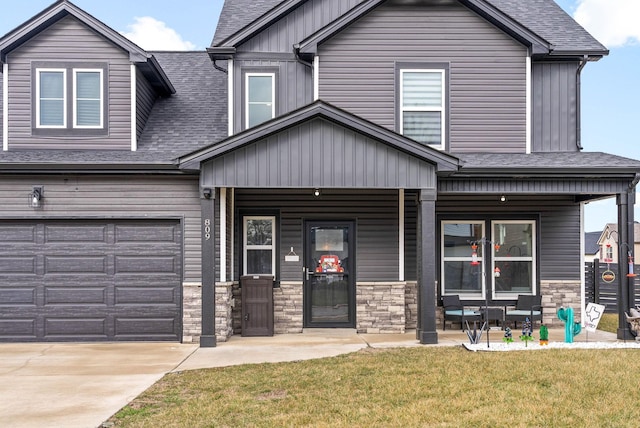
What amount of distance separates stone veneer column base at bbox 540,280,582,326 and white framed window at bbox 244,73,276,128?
6285 millimetres

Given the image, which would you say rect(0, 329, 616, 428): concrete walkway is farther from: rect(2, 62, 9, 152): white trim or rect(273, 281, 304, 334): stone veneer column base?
rect(2, 62, 9, 152): white trim

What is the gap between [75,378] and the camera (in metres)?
7.35

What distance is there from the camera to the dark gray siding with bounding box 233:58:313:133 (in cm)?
1106

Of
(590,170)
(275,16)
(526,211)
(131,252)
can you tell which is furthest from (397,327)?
(275,16)

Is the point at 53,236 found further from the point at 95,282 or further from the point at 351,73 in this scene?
the point at 351,73

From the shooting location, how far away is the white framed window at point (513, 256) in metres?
11.5

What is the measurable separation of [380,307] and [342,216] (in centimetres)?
185

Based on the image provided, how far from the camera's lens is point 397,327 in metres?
10.8

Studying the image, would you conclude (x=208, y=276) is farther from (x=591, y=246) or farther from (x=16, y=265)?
(x=591, y=246)

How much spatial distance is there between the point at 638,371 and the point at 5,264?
977cm

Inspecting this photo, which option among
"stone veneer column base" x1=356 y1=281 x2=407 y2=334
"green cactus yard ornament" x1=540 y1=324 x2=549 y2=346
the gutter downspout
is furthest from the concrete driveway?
the gutter downspout

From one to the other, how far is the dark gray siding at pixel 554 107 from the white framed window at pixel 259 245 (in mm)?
5310

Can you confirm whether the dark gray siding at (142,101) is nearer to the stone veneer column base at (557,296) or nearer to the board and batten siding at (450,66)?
the board and batten siding at (450,66)

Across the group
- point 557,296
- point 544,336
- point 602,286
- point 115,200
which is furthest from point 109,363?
point 602,286
